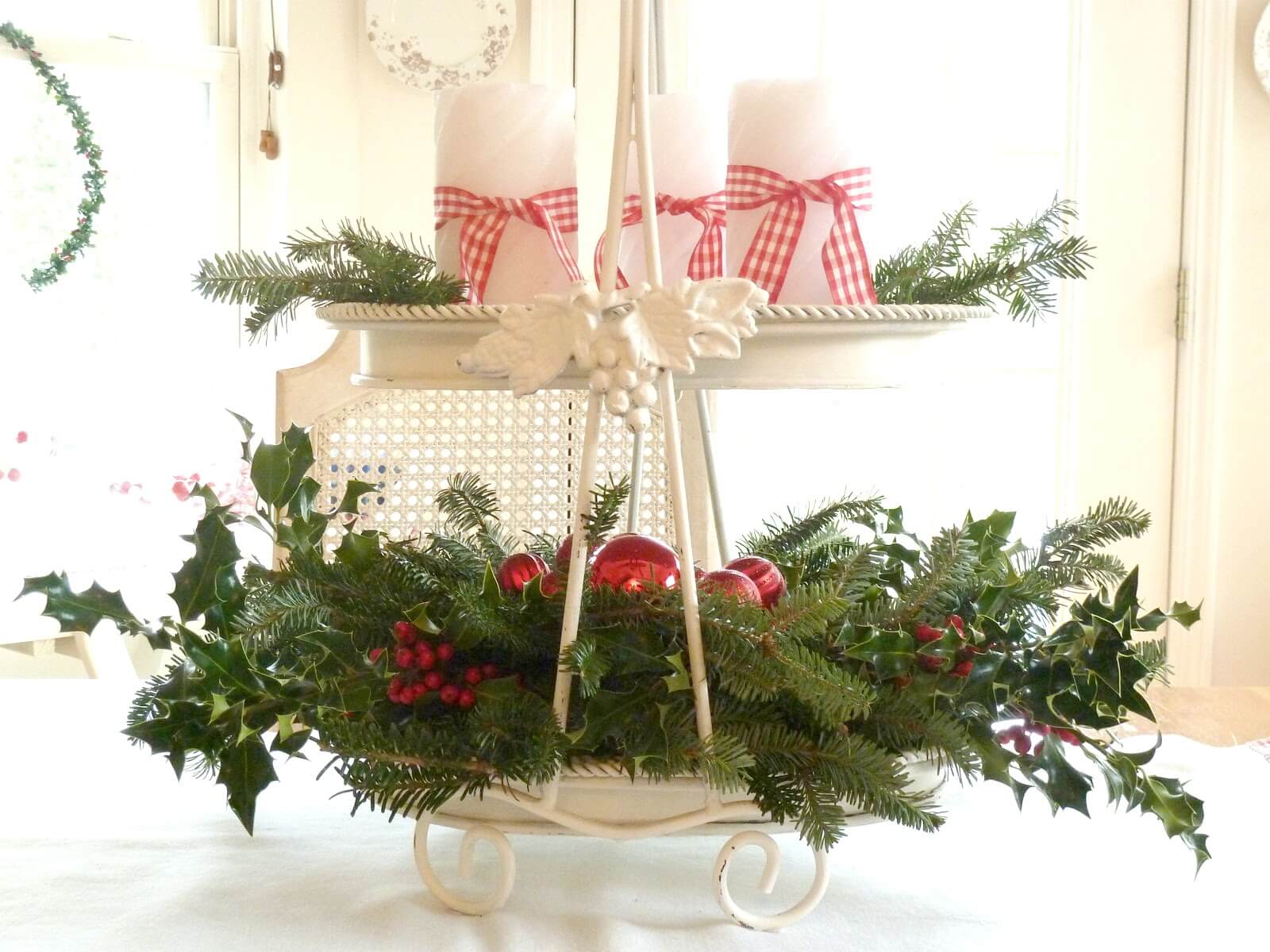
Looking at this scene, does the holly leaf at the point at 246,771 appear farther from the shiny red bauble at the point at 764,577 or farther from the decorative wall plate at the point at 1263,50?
the decorative wall plate at the point at 1263,50

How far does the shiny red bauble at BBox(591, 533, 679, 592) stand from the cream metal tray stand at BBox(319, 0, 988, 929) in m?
0.07

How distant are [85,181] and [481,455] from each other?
1901 mm

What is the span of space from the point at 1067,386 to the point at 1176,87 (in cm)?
66

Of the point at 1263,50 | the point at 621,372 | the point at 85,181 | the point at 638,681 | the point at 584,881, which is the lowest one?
the point at 584,881

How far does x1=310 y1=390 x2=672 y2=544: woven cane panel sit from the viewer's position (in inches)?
55.9

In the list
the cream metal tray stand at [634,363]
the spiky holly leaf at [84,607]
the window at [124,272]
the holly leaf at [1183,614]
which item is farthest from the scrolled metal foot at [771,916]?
the window at [124,272]

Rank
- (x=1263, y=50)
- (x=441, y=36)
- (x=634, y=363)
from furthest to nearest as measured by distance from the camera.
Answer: (x=441, y=36), (x=1263, y=50), (x=634, y=363)

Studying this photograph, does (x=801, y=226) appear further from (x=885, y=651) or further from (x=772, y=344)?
(x=885, y=651)

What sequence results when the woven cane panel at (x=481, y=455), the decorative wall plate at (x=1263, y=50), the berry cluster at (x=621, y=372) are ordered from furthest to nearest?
the decorative wall plate at (x=1263, y=50), the woven cane panel at (x=481, y=455), the berry cluster at (x=621, y=372)

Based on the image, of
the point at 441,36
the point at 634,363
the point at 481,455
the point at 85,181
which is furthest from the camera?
the point at 85,181

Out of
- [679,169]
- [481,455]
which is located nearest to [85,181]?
[481,455]

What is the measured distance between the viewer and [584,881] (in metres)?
0.63

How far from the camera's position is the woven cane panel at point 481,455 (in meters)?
1.42

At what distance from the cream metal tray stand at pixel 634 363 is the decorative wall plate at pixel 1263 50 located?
234cm
